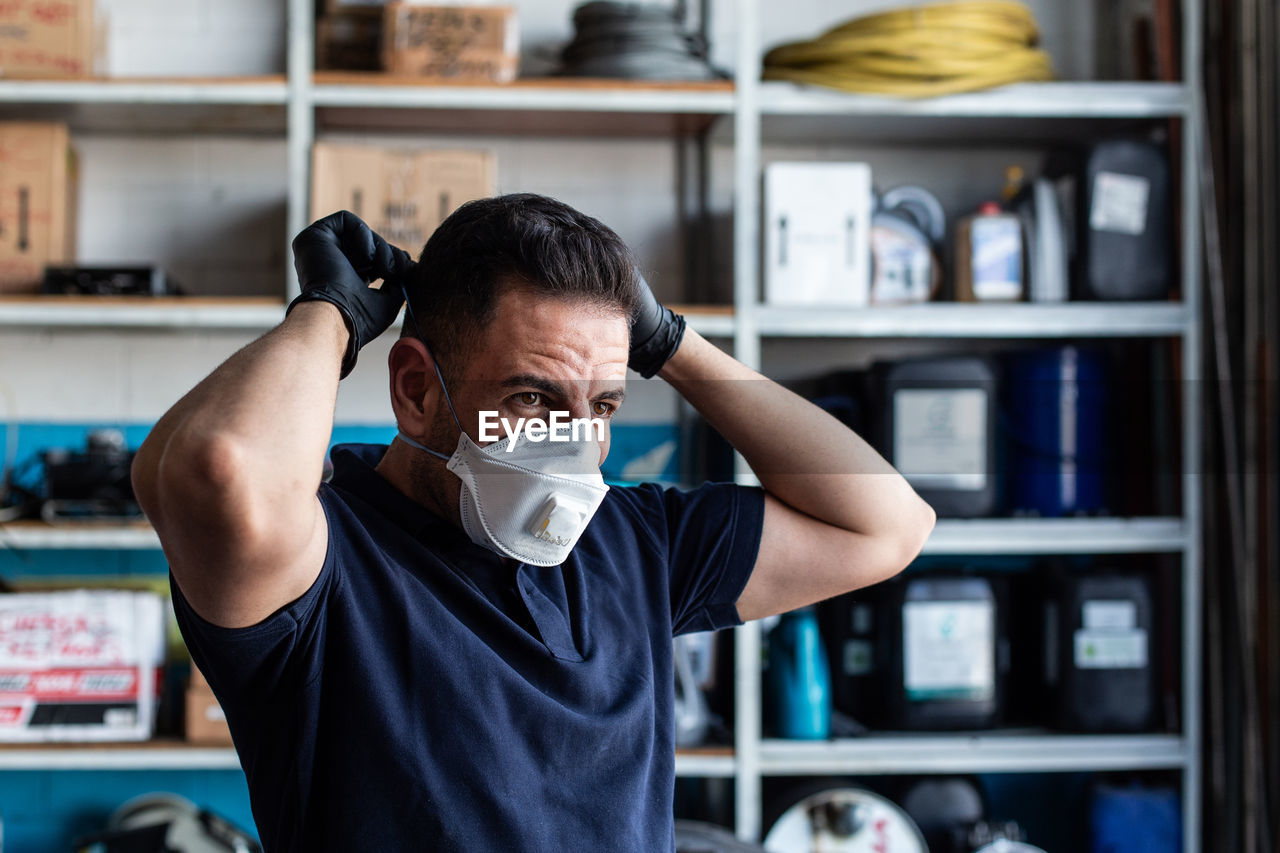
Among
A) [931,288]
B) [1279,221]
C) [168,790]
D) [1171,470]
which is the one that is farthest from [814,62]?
[168,790]

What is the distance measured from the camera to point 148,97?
7.93 feet

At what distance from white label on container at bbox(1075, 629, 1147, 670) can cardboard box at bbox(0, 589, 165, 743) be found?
2.17 meters

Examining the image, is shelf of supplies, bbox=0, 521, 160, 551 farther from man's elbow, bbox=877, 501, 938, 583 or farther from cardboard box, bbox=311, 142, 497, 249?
man's elbow, bbox=877, 501, 938, 583

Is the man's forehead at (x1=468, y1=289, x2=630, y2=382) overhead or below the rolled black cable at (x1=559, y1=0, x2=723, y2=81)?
below

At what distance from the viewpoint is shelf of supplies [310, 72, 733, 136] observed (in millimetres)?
2418

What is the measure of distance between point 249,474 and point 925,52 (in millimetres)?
2162

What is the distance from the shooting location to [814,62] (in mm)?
2561

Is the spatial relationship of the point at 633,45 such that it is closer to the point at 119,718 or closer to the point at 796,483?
the point at 796,483

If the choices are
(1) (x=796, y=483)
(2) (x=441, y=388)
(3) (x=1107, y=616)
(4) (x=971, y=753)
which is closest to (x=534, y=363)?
(2) (x=441, y=388)

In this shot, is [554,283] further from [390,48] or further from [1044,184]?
[1044,184]

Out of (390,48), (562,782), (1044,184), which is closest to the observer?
(562,782)

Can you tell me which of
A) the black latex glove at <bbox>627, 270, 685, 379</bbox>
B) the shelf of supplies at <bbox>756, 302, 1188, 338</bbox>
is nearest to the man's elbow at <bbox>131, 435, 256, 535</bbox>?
the black latex glove at <bbox>627, 270, 685, 379</bbox>

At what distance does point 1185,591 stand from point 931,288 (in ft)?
3.13

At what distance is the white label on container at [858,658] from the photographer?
8.55 feet
